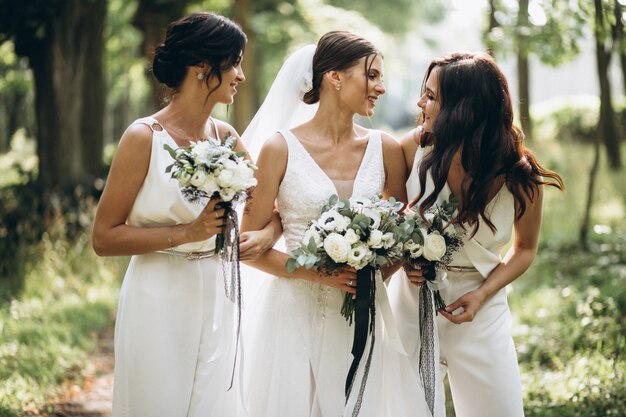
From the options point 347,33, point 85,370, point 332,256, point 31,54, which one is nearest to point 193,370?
point 332,256

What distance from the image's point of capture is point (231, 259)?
3.73m

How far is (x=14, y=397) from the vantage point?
5.75m

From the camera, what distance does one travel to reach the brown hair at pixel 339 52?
411 centimetres

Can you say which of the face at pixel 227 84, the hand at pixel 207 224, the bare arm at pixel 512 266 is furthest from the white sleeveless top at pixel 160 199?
the bare arm at pixel 512 266

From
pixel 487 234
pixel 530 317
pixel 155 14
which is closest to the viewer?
pixel 487 234

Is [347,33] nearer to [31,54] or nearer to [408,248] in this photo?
[408,248]

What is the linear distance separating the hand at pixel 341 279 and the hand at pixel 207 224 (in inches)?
23.2

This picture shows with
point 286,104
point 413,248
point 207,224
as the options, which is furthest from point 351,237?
point 286,104

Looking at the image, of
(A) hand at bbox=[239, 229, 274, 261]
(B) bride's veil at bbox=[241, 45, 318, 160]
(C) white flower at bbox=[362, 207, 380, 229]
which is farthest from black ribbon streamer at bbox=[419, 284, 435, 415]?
(B) bride's veil at bbox=[241, 45, 318, 160]

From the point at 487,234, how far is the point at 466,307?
16.4 inches

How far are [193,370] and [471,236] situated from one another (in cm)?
163

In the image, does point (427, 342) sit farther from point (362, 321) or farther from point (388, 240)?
point (388, 240)

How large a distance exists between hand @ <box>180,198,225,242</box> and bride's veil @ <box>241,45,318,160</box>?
1039mm

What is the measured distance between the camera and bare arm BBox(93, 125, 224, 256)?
3666 mm
